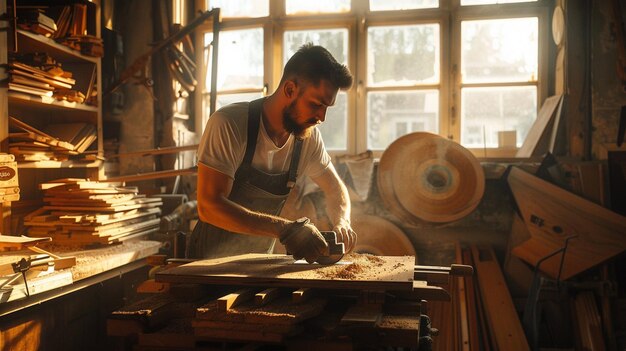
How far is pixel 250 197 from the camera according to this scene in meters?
2.89

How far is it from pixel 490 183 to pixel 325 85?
2505 millimetres

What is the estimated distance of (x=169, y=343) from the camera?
163 centimetres

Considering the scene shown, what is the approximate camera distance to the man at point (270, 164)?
2.32 meters

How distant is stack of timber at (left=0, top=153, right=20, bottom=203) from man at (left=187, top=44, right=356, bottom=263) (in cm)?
117

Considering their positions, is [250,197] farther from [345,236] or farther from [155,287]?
[155,287]

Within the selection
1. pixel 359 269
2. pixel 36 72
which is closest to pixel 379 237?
pixel 359 269

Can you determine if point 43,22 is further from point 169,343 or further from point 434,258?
point 434,258

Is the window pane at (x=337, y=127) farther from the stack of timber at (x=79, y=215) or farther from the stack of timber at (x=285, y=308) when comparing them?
the stack of timber at (x=285, y=308)

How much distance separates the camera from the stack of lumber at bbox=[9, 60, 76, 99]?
333cm

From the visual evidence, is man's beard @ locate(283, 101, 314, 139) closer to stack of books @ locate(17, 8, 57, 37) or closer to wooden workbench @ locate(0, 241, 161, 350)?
wooden workbench @ locate(0, 241, 161, 350)

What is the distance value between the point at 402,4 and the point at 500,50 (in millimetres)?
1065

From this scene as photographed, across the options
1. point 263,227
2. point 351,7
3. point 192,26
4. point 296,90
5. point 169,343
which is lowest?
point 169,343

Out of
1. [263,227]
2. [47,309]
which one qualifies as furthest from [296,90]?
[47,309]

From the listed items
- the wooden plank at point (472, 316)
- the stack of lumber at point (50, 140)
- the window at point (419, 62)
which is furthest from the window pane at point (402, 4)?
the stack of lumber at point (50, 140)
